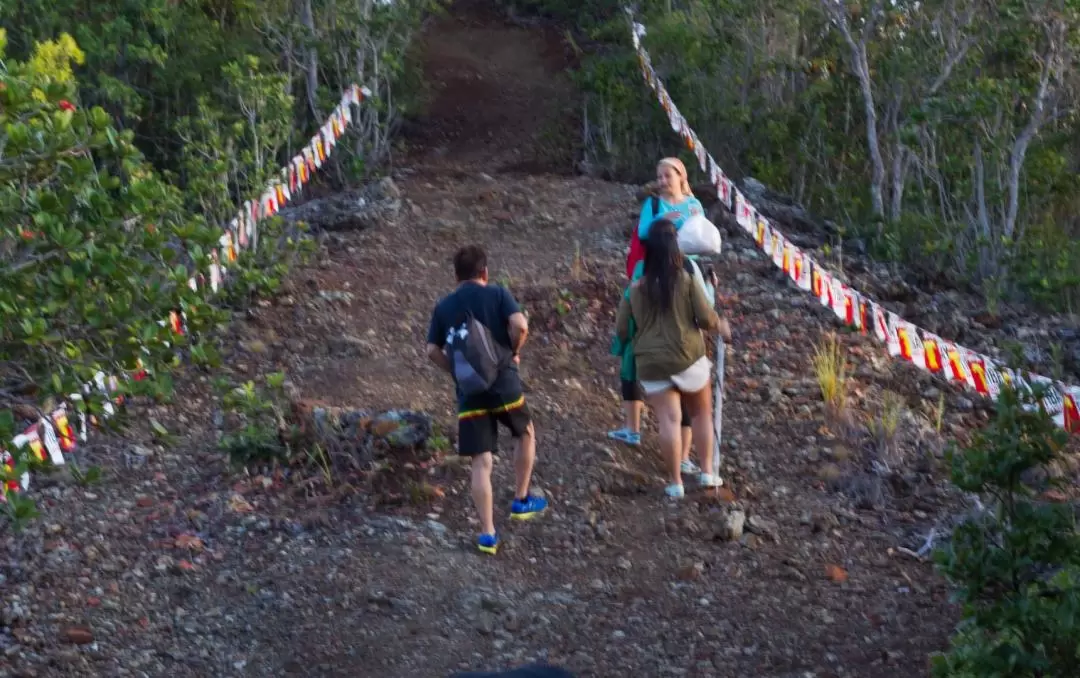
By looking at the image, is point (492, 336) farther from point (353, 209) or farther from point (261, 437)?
point (353, 209)

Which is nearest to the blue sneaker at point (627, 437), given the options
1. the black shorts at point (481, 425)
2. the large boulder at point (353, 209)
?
the black shorts at point (481, 425)

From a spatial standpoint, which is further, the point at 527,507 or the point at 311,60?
the point at 311,60

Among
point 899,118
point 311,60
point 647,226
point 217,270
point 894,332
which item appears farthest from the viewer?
point 311,60

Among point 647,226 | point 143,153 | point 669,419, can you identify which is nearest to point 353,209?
point 143,153

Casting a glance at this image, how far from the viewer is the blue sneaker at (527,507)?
7047 millimetres

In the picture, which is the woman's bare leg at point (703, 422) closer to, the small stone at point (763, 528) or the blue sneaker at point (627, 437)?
the small stone at point (763, 528)

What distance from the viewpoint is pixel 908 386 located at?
31.4ft

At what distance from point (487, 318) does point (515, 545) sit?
1254mm

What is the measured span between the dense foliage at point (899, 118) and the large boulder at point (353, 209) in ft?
11.4

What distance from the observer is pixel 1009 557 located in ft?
14.2

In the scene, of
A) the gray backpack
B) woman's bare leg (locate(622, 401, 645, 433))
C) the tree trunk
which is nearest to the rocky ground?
woman's bare leg (locate(622, 401, 645, 433))

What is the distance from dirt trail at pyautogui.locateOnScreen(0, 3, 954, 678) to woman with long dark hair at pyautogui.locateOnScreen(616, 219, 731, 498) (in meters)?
0.64

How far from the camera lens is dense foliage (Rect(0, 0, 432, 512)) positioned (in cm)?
450

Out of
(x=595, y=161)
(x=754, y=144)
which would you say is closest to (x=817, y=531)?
(x=754, y=144)
